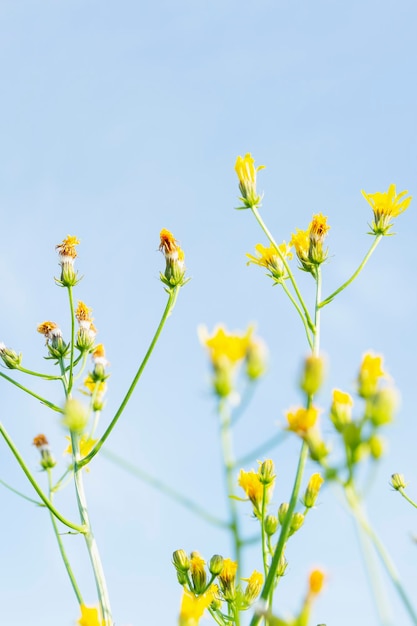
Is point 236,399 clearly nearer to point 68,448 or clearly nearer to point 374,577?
point 374,577

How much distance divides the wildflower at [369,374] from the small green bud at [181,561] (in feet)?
5.41

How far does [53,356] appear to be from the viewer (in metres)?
3.70

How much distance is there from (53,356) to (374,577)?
8.97ft

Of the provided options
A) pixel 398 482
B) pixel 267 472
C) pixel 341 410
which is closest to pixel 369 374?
pixel 341 410

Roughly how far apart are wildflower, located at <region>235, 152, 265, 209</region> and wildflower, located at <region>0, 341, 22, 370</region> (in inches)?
57.1

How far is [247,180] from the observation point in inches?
128

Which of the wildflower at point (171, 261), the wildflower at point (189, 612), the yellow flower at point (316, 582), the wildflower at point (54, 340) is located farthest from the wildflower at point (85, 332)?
the yellow flower at point (316, 582)

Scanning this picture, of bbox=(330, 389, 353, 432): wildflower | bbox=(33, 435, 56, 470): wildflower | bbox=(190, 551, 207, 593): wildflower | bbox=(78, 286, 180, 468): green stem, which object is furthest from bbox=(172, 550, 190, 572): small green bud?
bbox=(330, 389, 353, 432): wildflower

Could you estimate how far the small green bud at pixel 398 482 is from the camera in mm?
4520

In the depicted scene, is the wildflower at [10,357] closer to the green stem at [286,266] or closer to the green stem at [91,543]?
the green stem at [91,543]

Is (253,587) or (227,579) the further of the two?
(253,587)

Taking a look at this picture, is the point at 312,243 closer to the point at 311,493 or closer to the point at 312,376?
the point at 311,493

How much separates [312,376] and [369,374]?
16cm

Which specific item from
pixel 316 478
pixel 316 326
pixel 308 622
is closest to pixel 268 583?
pixel 308 622
